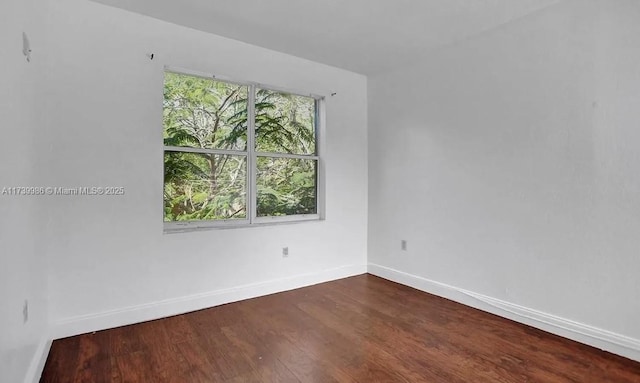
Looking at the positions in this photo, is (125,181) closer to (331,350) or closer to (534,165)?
(331,350)

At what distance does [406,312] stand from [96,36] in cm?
338

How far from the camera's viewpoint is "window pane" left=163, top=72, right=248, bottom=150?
9.84ft

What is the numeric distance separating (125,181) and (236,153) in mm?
1028

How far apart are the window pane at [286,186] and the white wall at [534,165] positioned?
1.04m

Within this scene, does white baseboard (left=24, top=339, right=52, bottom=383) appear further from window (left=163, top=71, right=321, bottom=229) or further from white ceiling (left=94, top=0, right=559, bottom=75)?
white ceiling (left=94, top=0, right=559, bottom=75)

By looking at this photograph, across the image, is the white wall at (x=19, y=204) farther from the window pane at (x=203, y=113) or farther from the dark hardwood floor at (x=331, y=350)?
the window pane at (x=203, y=113)

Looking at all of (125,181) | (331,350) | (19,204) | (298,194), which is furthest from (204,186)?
(331,350)

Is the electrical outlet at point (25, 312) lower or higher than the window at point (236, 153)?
lower

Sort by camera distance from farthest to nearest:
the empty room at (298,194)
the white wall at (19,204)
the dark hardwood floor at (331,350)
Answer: the empty room at (298,194) → the dark hardwood floor at (331,350) → the white wall at (19,204)

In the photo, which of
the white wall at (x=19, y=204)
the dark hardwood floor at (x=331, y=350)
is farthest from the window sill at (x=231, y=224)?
the white wall at (x=19, y=204)

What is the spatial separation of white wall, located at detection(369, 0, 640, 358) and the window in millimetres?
1153

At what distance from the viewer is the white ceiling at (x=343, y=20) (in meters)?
2.54

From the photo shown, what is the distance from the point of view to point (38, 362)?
76.2 inches

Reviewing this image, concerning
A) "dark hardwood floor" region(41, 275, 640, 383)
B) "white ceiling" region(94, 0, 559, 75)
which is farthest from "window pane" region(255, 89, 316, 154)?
"dark hardwood floor" region(41, 275, 640, 383)
